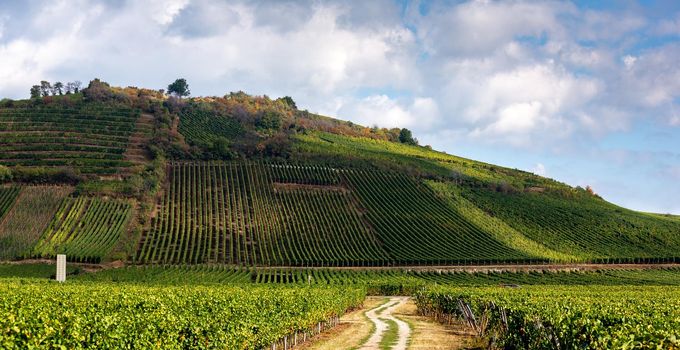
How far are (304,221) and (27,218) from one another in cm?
4526

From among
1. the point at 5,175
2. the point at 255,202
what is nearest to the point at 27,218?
the point at 5,175

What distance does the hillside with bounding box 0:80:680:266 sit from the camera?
105m

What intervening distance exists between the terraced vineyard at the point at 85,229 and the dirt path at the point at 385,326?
45.4 meters

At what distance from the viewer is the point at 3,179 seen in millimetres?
119688

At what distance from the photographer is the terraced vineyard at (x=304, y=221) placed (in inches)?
4126

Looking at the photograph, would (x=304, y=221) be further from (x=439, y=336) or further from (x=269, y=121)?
(x=439, y=336)

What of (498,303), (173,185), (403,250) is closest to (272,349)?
(498,303)

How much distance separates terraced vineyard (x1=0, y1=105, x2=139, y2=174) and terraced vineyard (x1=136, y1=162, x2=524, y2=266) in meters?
15.4

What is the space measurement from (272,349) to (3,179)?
105268 mm

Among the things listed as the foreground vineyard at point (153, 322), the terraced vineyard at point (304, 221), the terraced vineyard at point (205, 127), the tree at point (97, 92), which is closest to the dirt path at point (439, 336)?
the foreground vineyard at point (153, 322)

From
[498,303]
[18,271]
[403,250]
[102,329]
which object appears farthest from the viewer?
[403,250]

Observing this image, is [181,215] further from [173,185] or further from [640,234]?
[640,234]

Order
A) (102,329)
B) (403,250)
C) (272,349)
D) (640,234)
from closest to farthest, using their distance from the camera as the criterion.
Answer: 1. (102,329)
2. (272,349)
3. (403,250)
4. (640,234)

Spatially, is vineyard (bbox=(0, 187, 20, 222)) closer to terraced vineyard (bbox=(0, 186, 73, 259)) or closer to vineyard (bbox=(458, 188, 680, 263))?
terraced vineyard (bbox=(0, 186, 73, 259))
